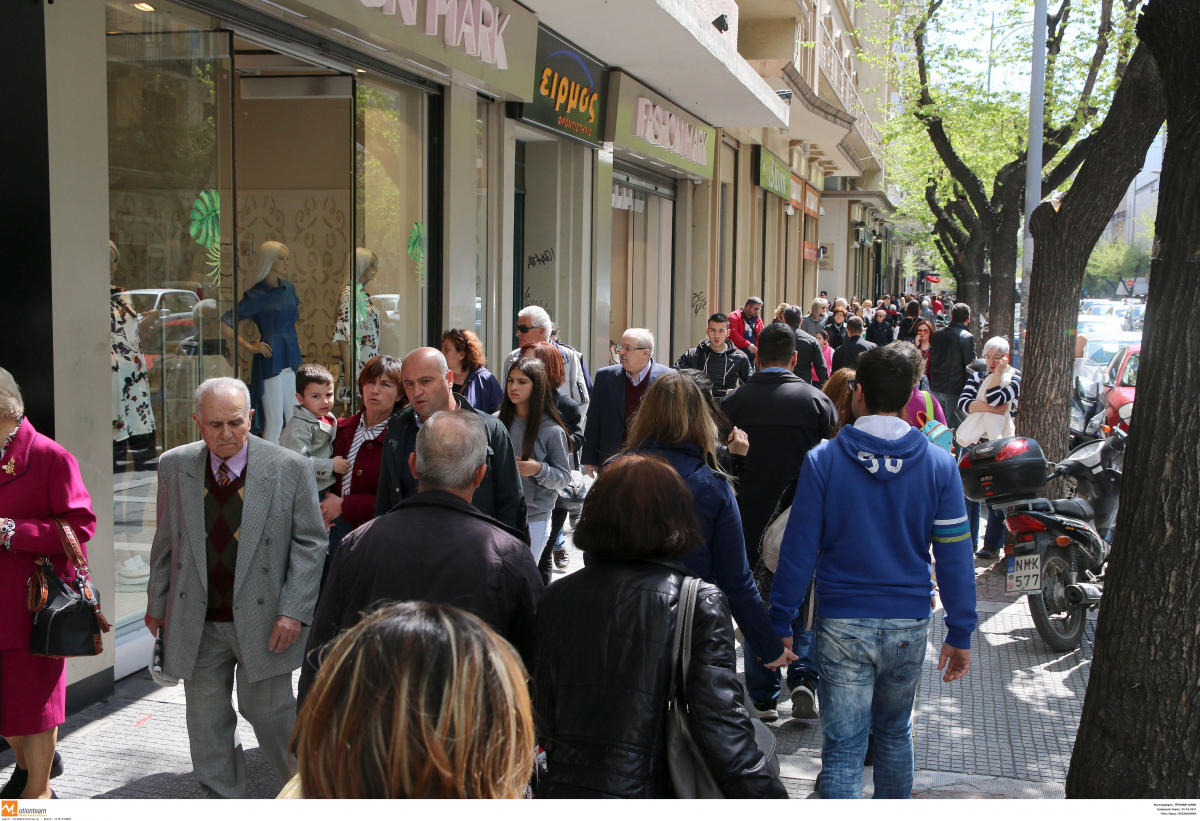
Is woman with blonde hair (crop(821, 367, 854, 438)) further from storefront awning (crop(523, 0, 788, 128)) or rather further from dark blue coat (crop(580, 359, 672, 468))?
storefront awning (crop(523, 0, 788, 128))

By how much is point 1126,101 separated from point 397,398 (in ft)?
19.1

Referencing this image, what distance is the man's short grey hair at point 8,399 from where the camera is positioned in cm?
374

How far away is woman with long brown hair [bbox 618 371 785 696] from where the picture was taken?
3982mm

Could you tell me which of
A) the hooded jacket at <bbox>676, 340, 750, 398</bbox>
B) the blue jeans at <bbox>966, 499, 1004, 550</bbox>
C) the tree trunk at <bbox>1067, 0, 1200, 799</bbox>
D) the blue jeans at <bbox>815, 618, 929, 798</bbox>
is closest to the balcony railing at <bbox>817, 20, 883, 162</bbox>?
the hooded jacket at <bbox>676, 340, 750, 398</bbox>

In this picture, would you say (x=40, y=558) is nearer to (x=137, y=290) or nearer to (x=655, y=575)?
(x=655, y=575)

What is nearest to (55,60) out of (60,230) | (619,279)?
Answer: (60,230)

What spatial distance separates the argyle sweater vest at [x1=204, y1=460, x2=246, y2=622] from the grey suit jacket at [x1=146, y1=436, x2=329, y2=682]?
0.03 metres

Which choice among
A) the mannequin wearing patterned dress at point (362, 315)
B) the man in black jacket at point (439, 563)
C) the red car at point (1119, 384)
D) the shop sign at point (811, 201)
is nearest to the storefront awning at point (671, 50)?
the mannequin wearing patterned dress at point (362, 315)

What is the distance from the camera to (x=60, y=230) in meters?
4.88

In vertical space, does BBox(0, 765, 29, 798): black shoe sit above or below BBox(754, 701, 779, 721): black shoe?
above

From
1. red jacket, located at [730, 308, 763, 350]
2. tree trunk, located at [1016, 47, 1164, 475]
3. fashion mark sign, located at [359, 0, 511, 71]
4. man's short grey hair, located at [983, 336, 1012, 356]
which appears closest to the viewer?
fashion mark sign, located at [359, 0, 511, 71]

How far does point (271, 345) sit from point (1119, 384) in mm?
8074

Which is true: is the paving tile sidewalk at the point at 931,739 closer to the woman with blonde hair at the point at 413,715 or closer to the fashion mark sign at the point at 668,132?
the woman with blonde hair at the point at 413,715

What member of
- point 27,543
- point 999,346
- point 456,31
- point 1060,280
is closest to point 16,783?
point 27,543
